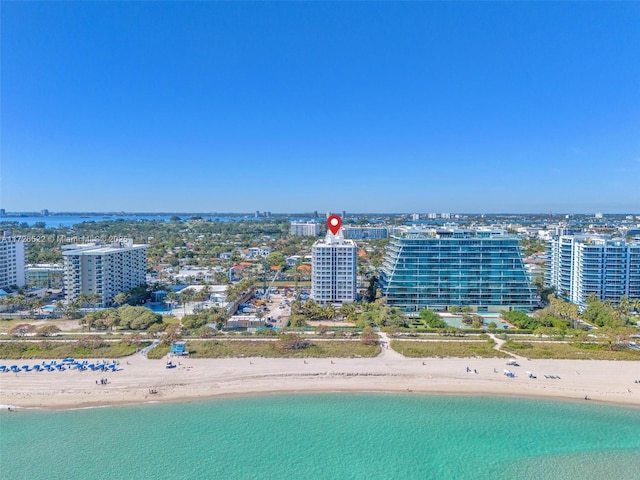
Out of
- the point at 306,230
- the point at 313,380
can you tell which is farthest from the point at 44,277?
the point at 306,230

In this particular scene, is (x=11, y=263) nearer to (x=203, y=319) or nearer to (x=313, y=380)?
(x=203, y=319)

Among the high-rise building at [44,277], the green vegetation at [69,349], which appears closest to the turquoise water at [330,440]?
the green vegetation at [69,349]

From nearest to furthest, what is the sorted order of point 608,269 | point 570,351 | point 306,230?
point 570,351 < point 608,269 < point 306,230

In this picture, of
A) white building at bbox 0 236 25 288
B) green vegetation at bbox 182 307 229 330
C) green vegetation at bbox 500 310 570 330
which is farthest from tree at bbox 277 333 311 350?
white building at bbox 0 236 25 288

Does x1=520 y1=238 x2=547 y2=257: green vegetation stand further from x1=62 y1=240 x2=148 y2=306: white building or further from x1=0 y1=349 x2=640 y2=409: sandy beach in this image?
x1=62 y1=240 x2=148 y2=306: white building

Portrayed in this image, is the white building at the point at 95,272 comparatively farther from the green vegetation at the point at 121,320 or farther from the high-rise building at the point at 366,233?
the high-rise building at the point at 366,233
